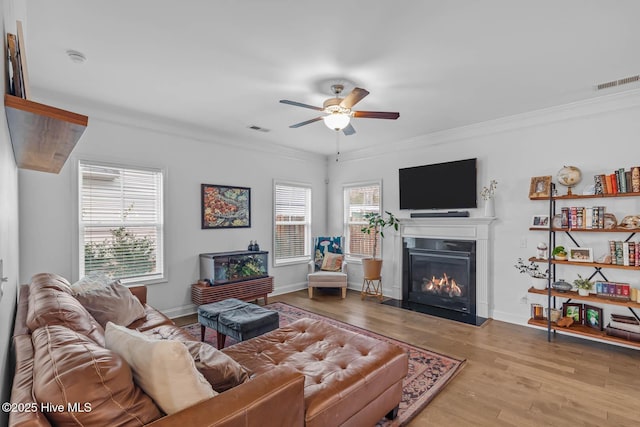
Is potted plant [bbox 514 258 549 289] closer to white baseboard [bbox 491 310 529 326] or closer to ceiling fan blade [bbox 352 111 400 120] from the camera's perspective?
white baseboard [bbox 491 310 529 326]

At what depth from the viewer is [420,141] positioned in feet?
16.3

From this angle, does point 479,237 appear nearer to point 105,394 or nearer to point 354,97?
point 354,97

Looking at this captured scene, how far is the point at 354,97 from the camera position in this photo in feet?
8.73

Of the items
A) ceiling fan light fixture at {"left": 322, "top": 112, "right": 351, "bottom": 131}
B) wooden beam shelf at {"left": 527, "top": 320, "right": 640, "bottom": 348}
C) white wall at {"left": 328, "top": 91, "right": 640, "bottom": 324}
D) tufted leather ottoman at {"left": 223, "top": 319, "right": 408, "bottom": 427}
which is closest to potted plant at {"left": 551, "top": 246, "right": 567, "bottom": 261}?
white wall at {"left": 328, "top": 91, "right": 640, "bottom": 324}

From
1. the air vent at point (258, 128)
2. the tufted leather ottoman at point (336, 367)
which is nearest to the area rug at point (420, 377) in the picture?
the tufted leather ottoman at point (336, 367)

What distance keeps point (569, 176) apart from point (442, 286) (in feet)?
7.10

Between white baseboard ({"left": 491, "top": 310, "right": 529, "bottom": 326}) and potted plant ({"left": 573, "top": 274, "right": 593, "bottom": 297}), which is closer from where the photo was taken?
potted plant ({"left": 573, "top": 274, "right": 593, "bottom": 297})

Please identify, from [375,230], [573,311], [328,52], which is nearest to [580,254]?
[573,311]

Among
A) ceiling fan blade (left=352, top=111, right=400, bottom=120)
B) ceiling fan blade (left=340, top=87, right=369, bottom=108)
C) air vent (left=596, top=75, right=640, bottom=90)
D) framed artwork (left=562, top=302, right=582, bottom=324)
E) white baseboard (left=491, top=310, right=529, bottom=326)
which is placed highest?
air vent (left=596, top=75, right=640, bottom=90)

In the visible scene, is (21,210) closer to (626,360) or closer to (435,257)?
(435,257)

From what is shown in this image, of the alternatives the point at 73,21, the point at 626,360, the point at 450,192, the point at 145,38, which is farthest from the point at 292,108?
the point at 626,360

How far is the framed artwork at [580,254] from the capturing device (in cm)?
338

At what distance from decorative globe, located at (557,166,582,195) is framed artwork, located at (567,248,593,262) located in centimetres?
64

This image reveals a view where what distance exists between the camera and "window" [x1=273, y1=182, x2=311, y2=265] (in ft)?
18.7
